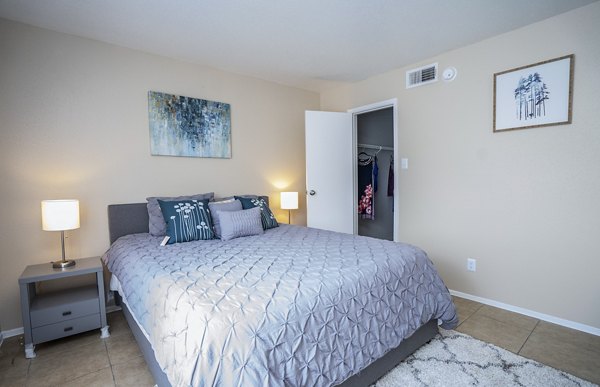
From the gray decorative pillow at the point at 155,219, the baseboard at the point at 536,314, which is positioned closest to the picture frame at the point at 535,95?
the baseboard at the point at 536,314

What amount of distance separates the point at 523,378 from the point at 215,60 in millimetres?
3636

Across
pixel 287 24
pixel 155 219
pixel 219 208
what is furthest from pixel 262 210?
pixel 287 24

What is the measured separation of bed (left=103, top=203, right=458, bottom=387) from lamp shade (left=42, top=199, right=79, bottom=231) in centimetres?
44

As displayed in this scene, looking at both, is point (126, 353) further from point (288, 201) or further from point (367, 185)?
point (367, 185)

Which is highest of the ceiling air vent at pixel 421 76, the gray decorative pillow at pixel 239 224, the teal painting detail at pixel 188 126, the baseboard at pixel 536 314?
the ceiling air vent at pixel 421 76

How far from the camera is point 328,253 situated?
195 centimetres

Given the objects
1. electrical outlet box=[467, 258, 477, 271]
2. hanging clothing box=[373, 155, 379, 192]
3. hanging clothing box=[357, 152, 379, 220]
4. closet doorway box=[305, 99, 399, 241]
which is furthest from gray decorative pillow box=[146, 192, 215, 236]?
hanging clothing box=[373, 155, 379, 192]

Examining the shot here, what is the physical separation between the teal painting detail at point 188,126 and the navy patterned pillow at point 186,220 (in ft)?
2.41

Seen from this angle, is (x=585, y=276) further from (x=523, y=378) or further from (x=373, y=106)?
(x=373, y=106)

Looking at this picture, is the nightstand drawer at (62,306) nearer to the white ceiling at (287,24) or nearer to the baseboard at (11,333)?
the baseboard at (11,333)

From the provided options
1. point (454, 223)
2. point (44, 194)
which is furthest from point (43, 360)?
point (454, 223)

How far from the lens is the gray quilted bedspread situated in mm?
1082

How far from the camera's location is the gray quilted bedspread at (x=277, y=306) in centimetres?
108

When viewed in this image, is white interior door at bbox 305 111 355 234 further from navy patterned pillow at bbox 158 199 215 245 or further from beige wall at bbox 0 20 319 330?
navy patterned pillow at bbox 158 199 215 245
